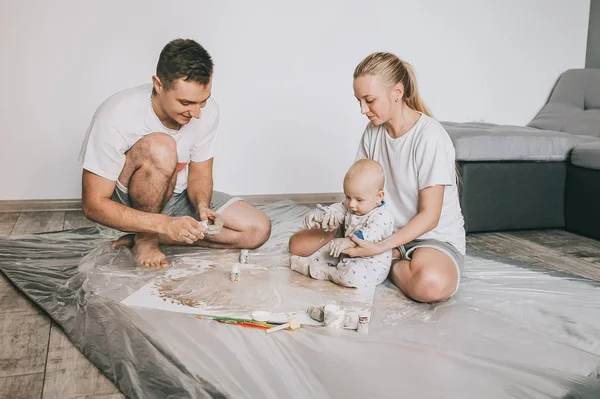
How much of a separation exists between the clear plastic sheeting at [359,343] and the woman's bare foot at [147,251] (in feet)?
0.14

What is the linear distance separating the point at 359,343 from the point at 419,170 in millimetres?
636

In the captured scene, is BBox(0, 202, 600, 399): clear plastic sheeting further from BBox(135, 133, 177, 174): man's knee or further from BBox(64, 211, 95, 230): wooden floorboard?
BBox(64, 211, 95, 230): wooden floorboard

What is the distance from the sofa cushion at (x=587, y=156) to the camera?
272 centimetres

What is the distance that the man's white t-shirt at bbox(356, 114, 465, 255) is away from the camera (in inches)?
73.4

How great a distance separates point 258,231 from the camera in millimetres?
2336

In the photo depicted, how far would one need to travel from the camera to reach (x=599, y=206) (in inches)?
106

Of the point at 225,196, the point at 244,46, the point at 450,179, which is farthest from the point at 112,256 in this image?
the point at 244,46

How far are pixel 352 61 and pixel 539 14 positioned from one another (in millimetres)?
1347

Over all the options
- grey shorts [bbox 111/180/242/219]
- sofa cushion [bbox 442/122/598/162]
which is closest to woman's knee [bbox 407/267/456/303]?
grey shorts [bbox 111/180/242/219]

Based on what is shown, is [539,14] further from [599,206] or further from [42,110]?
[42,110]

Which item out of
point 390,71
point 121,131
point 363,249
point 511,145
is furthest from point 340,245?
point 511,145

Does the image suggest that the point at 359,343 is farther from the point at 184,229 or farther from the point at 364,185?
the point at 184,229

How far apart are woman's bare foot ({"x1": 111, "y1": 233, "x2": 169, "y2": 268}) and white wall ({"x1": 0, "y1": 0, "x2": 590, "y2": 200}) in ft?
3.81

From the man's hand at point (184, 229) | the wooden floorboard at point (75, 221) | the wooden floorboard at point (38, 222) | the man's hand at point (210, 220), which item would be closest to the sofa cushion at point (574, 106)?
the man's hand at point (210, 220)
